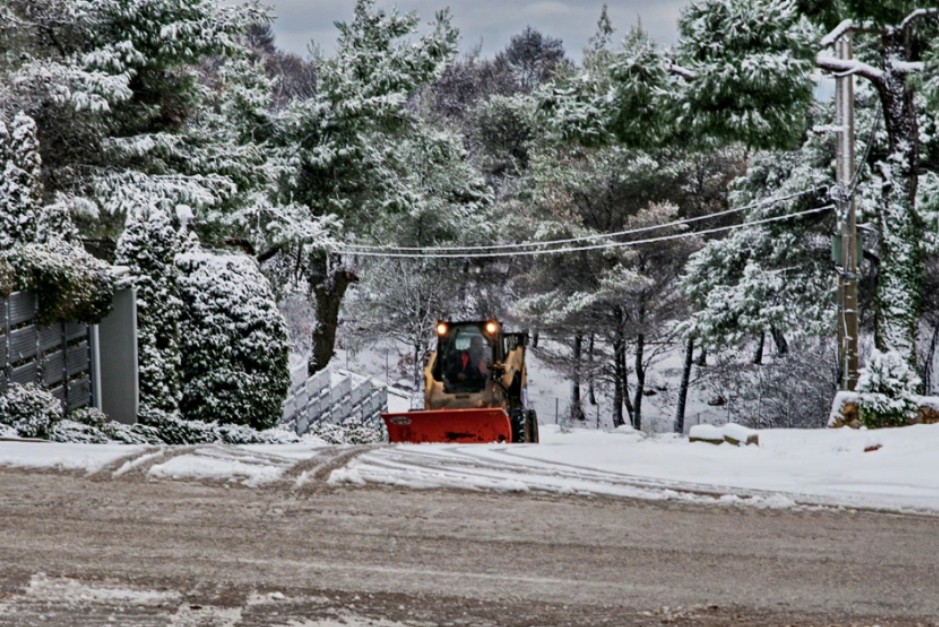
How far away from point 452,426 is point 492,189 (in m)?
31.3

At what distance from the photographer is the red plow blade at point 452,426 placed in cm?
1575

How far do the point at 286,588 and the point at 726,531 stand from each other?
10.9 ft

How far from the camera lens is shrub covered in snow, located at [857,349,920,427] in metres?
16.6

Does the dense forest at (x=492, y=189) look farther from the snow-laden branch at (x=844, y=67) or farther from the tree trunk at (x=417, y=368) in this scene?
the tree trunk at (x=417, y=368)

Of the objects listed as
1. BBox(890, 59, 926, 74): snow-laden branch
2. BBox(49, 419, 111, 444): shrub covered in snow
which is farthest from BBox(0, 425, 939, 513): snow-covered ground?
BBox(890, 59, 926, 74): snow-laden branch

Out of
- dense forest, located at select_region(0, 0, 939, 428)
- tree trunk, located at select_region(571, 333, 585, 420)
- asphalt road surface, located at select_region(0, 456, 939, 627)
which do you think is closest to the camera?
asphalt road surface, located at select_region(0, 456, 939, 627)

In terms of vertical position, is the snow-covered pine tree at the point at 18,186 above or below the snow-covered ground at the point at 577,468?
above

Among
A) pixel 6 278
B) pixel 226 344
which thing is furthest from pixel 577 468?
pixel 226 344

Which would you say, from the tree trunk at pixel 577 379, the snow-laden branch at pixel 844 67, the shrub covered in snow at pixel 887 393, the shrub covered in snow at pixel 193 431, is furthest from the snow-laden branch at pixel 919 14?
the tree trunk at pixel 577 379

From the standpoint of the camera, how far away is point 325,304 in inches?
1319

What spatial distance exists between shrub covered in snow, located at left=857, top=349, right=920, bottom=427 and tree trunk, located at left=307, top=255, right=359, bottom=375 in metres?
18.8

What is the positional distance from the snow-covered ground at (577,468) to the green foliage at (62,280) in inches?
170

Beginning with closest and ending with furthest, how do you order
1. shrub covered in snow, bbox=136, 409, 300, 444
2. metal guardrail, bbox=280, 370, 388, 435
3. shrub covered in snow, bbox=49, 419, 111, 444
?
shrub covered in snow, bbox=49, 419, 111, 444 → shrub covered in snow, bbox=136, 409, 300, 444 → metal guardrail, bbox=280, 370, 388, 435

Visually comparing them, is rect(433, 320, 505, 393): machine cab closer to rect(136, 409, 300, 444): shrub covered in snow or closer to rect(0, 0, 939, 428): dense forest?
rect(0, 0, 939, 428): dense forest
